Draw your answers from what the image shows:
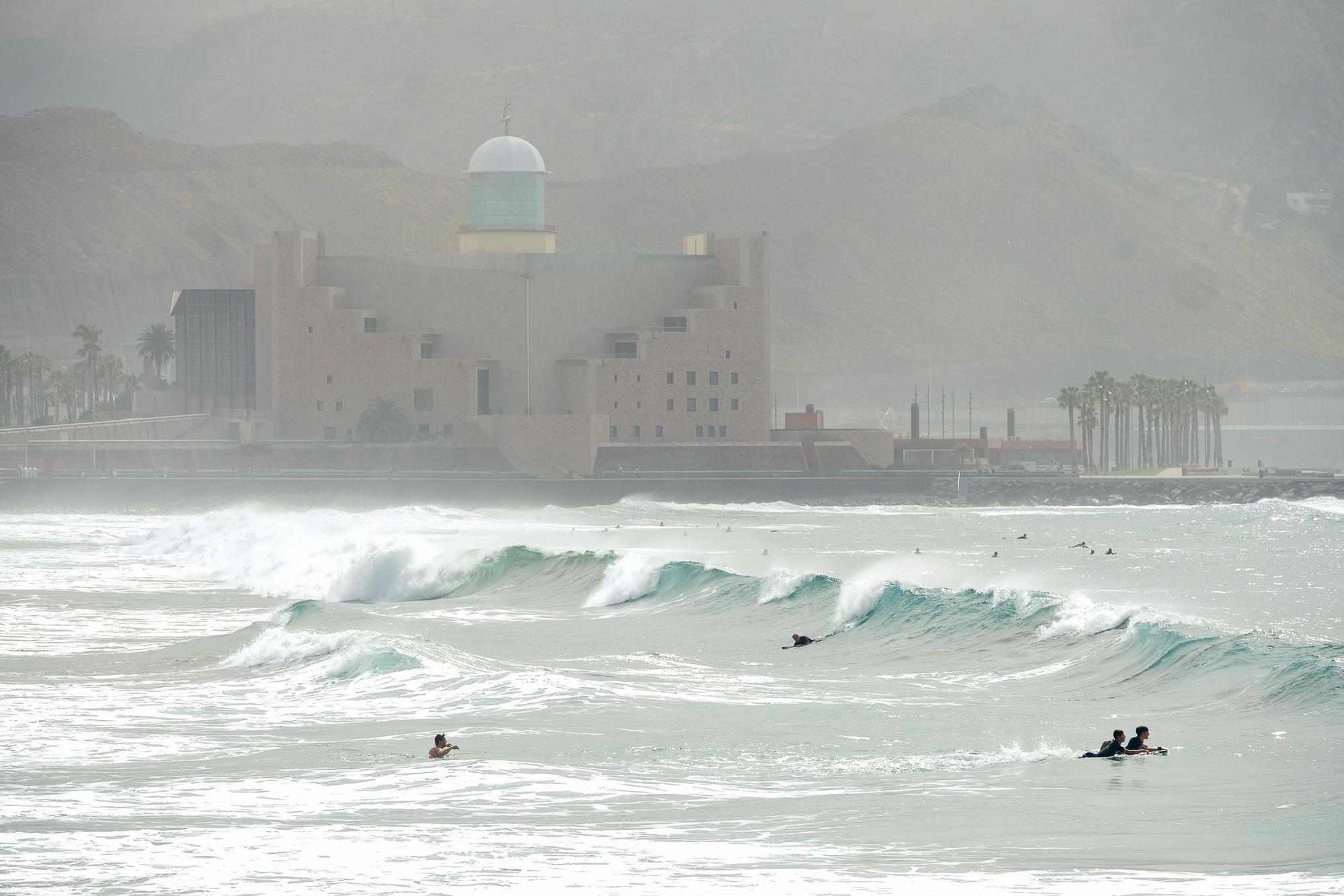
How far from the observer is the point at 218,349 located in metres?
114

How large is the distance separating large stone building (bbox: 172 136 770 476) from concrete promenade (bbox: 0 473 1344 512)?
112 inches

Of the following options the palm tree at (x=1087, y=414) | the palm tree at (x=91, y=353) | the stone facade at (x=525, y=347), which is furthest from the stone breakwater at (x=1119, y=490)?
the palm tree at (x=91, y=353)

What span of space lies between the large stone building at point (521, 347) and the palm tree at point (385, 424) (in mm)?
707

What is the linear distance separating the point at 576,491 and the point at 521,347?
9932 mm

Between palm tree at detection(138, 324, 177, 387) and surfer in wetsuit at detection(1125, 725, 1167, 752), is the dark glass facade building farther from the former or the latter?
surfer in wetsuit at detection(1125, 725, 1167, 752)

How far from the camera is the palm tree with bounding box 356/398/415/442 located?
10400 cm

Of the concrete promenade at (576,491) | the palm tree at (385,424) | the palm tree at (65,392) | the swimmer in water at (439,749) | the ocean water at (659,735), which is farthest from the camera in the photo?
the palm tree at (65,392)

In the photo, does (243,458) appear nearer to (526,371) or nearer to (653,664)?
(526,371)

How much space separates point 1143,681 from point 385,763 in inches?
485

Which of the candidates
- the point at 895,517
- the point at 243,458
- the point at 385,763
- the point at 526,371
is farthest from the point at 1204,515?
the point at 385,763

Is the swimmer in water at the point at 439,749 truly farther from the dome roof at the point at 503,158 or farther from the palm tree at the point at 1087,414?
the palm tree at the point at 1087,414

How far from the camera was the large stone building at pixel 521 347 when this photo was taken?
345 feet

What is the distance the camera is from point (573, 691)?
30.0m

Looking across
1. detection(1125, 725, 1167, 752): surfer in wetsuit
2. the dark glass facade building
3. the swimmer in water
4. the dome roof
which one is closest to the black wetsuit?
detection(1125, 725, 1167, 752): surfer in wetsuit
